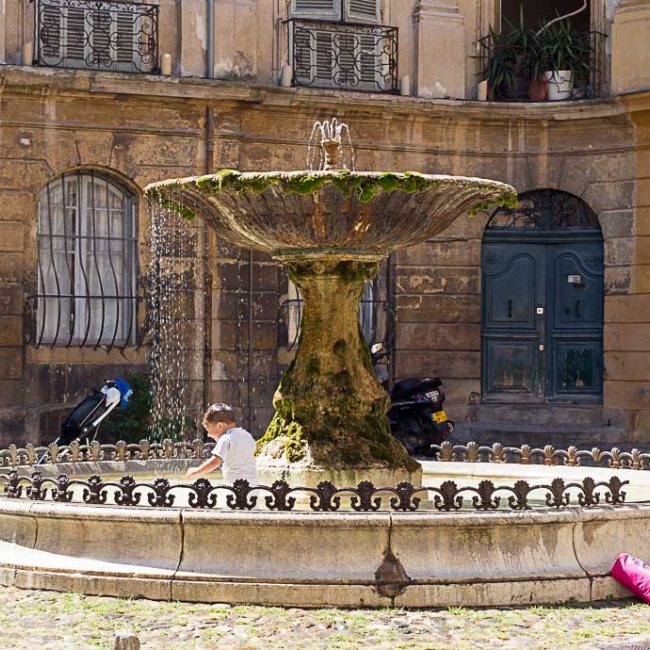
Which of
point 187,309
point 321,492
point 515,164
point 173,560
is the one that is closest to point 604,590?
point 321,492

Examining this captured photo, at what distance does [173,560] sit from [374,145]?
37.8 ft

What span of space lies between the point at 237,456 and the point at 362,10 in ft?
36.9

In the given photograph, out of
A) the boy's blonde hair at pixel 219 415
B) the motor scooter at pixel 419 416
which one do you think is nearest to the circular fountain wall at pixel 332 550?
the boy's blonde hair at pixel 219 415

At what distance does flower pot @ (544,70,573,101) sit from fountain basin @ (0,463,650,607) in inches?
476

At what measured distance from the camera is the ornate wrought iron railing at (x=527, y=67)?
1970cm

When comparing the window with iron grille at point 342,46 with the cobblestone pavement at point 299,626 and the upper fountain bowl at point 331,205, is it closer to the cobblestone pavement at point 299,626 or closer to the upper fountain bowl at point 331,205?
the upper fountain bowl at point 331,205

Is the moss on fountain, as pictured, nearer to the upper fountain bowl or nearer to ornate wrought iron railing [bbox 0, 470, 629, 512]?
the upper fountain bowl

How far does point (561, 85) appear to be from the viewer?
1975 centimetres

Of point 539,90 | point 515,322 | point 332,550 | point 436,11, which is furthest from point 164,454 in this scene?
point 539,90

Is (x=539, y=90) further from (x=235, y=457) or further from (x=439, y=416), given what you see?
(x=235, y=457)

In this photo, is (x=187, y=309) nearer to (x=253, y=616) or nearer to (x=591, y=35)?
(x=591, y=35)

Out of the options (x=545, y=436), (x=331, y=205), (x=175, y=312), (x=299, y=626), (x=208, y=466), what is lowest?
(x=545, y=436)

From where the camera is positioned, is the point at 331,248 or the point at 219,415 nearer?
the point at 219,415

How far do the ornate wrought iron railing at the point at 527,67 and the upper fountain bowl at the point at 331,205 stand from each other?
9738mm
